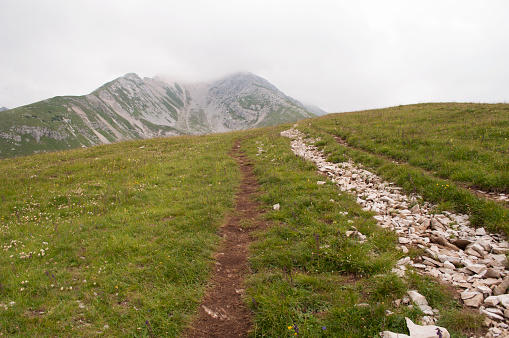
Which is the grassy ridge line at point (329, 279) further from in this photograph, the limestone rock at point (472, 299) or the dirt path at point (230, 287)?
the dirt path at point (230, 287)

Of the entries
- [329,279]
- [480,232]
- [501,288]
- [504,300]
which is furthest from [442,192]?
[329,279]

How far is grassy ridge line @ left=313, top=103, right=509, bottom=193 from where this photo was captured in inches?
376

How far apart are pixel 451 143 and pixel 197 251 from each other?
14518mm

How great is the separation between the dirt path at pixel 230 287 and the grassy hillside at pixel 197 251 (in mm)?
266

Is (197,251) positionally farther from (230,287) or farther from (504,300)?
(504,300)

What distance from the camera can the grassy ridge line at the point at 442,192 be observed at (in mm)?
6871

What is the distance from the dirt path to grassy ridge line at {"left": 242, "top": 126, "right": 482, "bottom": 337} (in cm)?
34

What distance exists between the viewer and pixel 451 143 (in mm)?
13031

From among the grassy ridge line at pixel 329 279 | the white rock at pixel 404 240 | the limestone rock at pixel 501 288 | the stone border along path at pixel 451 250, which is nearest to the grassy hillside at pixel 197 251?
the grassy ridge line at pixel 329 279

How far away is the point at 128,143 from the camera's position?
2917cm

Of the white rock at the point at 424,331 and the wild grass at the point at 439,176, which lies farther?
the wild grass at the point at 439,176

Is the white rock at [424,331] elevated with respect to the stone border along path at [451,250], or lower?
lower

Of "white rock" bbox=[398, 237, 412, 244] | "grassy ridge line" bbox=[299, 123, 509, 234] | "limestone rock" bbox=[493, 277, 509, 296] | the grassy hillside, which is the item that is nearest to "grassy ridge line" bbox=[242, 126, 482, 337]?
the grassy hillside

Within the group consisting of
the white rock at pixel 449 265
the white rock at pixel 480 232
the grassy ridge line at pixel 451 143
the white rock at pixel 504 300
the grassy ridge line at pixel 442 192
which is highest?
the grassy ridge line at pixel 451 143
